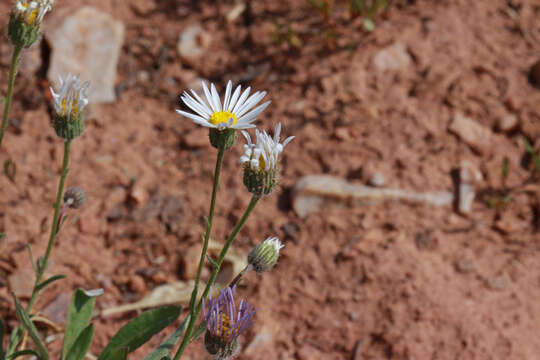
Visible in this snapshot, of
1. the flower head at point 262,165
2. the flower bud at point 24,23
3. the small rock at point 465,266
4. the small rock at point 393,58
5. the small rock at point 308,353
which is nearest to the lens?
the flower head at point 262,165

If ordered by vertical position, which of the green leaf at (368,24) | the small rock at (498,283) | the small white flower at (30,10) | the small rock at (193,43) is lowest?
the small rock at (498,283)

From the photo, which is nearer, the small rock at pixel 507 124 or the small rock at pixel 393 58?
the small rock at pixel 507 124

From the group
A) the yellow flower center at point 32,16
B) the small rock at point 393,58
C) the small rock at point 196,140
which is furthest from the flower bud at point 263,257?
the small rock at point 393,58

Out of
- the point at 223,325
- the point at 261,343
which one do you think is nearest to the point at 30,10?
the point at 223,325

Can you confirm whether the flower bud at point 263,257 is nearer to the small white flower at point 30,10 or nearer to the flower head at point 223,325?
the flower head at point 223,325

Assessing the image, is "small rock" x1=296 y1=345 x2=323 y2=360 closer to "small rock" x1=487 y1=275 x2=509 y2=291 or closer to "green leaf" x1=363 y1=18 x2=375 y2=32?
"small rock" x1=487 y1=275 x2=509 y2=291

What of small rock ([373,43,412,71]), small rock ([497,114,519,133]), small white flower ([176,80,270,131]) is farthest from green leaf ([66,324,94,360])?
small rock ([497,114,519,133])
